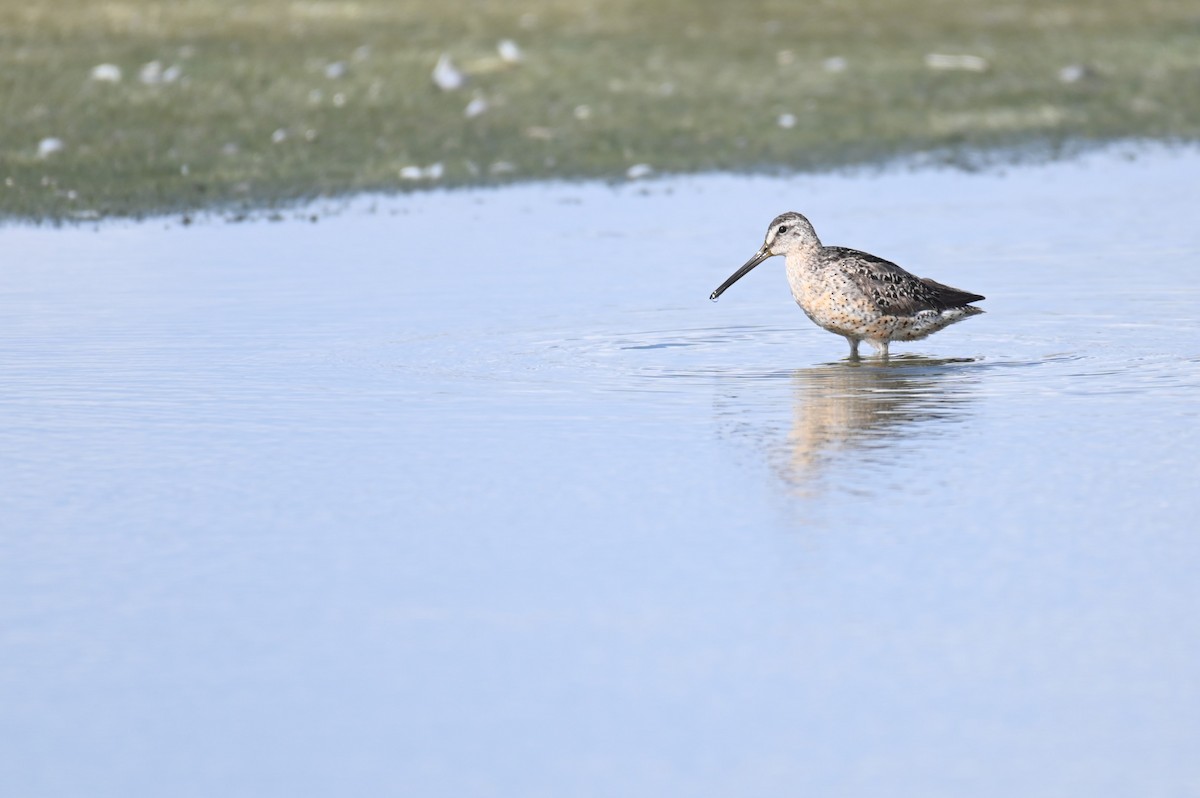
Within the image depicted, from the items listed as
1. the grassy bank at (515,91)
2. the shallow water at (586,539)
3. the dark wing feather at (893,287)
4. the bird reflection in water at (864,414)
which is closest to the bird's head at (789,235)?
the dark wing feather at (893,287)

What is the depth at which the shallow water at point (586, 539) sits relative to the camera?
480cm

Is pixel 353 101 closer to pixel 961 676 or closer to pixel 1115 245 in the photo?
pixel 1115 245

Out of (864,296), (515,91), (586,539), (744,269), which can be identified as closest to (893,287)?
(864,296)

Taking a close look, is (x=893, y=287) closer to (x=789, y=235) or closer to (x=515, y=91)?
(x=789, y=235)

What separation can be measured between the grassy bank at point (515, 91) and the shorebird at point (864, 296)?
638 centimetres

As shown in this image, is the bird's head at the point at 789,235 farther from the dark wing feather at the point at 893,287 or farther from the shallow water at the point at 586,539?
the shallow water at the point at 586,539

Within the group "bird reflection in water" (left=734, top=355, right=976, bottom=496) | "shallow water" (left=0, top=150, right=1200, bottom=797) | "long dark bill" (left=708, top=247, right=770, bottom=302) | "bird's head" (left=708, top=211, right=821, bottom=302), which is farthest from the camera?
"long dark bill" (left=708, top=247, right=770, bottom=302)

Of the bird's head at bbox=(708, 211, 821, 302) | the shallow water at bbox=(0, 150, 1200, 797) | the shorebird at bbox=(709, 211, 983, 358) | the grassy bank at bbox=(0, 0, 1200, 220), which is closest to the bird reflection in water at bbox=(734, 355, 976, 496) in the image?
the shallow water at bbox=(0, 150, 1200, 797)

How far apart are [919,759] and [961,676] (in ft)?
1.96

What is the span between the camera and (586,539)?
21.7ft

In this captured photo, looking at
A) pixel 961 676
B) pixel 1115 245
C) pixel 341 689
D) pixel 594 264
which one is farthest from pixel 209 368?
pixel 1115 245

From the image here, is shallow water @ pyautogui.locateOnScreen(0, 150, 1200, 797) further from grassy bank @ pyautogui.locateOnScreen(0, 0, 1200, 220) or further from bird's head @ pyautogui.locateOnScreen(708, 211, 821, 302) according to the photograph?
grassy bank @ pyautogui.locateOnScreen(0, 0, 1200, 220)

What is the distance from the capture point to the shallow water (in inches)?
189

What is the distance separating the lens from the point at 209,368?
32.8ft
